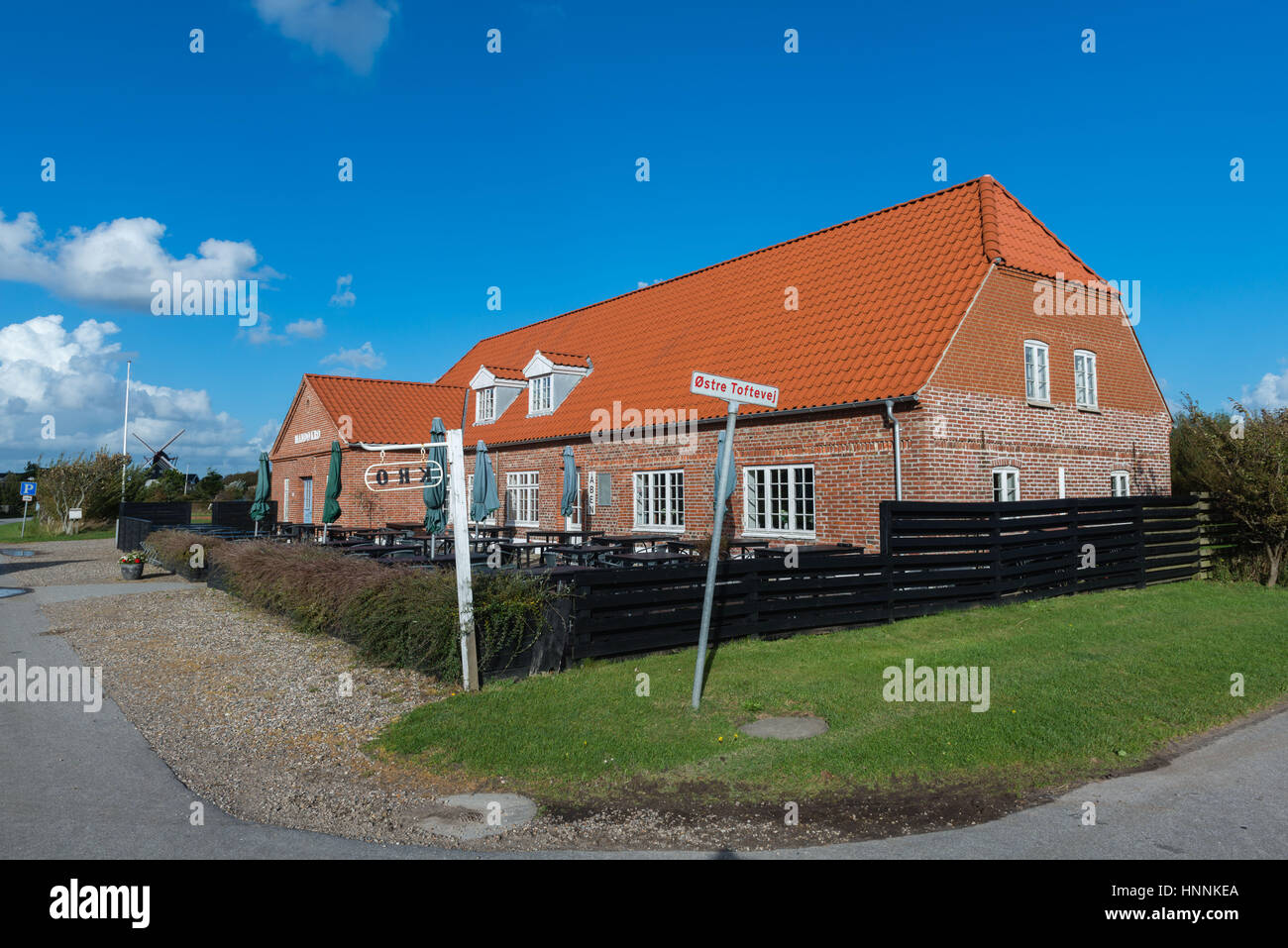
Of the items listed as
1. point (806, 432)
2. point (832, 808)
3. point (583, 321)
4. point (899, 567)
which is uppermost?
point (583, 321)

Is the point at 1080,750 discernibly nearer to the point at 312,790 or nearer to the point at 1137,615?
the point at 312,790

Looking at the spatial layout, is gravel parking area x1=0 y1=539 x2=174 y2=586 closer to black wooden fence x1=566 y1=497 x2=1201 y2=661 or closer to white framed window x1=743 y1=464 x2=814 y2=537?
white framed window x1=743 y1=464 x2=814 y2=537

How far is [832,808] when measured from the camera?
5242mm

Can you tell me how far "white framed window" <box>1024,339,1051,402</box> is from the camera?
1620cm

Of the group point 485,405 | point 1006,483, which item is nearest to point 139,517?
point 485,405

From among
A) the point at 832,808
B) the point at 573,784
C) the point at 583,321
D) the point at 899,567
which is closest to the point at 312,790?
the point at 573,784

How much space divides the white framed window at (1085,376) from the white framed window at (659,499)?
892 centimetres

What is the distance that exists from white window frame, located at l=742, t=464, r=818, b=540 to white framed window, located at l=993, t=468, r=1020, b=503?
3.39m

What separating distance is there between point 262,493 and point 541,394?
8.82 metres

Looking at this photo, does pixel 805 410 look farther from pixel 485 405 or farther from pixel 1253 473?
pixel 485 405

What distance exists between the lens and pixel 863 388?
1487cm

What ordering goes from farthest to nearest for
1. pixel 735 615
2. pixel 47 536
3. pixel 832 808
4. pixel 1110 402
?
pixel 47 536, pixel 1110 402, pixel 735 615, pixel 832 808

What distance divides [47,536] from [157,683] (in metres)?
37.5

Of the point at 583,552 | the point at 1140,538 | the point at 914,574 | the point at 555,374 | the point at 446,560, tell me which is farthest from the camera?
the point at 555,374
